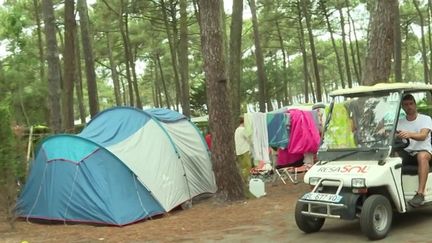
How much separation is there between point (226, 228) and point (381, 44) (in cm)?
490

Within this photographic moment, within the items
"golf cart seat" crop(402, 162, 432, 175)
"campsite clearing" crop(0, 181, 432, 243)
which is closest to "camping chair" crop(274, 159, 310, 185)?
"campsite clearing" crop(0, 181, 432, 243)

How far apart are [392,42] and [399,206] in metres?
4.82

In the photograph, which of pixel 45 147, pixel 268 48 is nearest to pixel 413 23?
pixel 268 48

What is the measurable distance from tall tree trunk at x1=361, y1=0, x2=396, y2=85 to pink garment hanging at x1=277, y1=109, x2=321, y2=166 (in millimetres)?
3636

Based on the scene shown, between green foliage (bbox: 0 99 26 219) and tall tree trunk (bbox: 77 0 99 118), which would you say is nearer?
green foliage (bbox: 0 99 26 219)

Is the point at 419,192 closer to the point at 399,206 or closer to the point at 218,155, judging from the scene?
the point at 399,206

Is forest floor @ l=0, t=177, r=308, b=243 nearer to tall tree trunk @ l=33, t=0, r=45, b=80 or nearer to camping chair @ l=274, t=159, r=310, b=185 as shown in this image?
camping chair @ l=274, t=159, r=310, b=185

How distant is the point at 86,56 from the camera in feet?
63.0

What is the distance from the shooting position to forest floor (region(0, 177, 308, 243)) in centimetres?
838

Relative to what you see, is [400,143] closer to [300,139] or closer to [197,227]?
[197,227]

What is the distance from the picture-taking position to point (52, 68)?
15039mm

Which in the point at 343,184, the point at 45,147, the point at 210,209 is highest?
the point at 45,147

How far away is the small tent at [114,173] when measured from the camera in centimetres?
1041

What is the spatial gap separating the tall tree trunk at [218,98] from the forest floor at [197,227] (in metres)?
0.56
